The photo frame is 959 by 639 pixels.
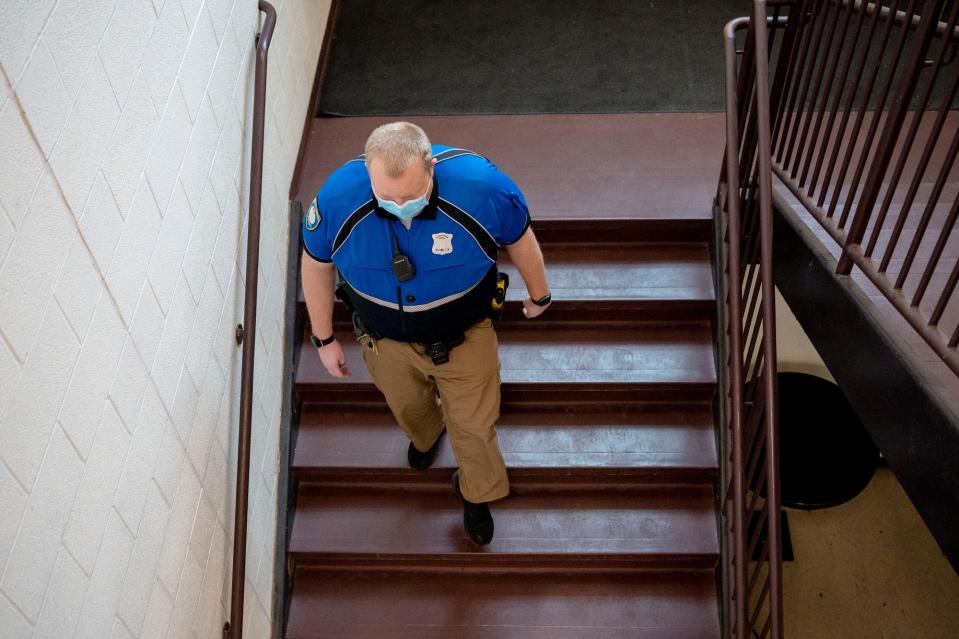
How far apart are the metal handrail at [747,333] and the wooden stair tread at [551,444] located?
7.2 inches

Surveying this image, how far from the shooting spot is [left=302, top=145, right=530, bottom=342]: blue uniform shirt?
2.17 meters

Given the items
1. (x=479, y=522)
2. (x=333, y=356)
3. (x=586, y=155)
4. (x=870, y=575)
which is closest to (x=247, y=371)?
(x=333, y=356)

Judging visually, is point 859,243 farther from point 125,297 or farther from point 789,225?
point 125,297

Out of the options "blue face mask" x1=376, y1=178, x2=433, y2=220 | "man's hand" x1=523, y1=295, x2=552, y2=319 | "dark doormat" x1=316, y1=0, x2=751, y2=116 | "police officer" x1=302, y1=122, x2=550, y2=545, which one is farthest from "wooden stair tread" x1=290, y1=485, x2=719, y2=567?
"dark doormat" x1=316, y1=0, x2=751, y2=116

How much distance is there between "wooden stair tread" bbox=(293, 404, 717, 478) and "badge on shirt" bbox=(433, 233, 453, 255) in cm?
120

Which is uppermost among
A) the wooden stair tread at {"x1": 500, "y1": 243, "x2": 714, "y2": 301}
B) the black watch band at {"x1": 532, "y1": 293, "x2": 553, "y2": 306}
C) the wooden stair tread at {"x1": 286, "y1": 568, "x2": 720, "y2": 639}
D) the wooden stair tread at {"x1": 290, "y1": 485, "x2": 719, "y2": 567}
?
the black watch band at {"x1": 532, "y1": 293, "x2": 553, "y2": 306}

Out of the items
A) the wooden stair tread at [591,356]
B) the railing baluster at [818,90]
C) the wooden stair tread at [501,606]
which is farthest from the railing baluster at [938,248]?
the wooden stair tread at [501,606]

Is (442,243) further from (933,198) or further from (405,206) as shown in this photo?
(933,198)

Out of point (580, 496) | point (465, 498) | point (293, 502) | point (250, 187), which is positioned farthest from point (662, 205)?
point (293, 502)

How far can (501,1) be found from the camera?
14.9ft

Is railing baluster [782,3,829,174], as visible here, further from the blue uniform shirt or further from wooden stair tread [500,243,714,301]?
the blue uniform shirt

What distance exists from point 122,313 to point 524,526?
1818 millimetres

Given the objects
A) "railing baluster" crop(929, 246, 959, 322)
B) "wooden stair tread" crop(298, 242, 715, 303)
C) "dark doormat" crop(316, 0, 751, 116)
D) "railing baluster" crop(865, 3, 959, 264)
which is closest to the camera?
"railing baluster" crop(929, 246, 959, 322)

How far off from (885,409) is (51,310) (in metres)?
1.90
